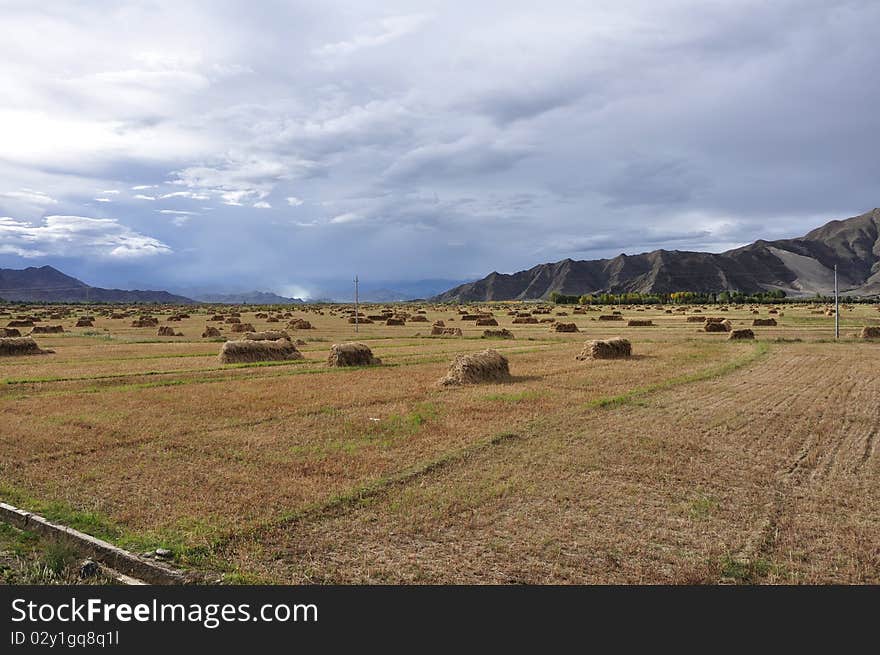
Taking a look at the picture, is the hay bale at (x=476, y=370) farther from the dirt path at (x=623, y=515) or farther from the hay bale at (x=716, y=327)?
the hay bale at (x=716, y=327)

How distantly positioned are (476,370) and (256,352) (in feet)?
41.0

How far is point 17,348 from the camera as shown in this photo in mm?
32344

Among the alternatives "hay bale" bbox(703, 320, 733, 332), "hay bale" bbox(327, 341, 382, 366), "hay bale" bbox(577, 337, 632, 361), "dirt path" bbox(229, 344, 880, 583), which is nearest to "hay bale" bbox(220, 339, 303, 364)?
"hay bale" bbox(327, 341, 382, 366)

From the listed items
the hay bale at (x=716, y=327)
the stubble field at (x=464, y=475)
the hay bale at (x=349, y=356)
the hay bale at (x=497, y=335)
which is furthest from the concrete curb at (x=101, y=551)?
the hay bale at (x=716, y=327)

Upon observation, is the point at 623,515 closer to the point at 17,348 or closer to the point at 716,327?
the point at 17,348

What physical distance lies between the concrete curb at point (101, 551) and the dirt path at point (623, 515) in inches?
32.2

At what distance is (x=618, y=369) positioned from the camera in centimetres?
2512

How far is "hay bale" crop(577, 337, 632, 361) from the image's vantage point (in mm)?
29375

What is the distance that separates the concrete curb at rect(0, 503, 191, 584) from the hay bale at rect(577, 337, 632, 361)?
2392 centimetres

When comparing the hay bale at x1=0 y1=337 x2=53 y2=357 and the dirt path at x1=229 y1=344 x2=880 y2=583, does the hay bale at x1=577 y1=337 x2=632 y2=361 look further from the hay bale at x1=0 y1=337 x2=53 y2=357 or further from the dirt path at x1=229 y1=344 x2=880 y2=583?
the hay bale at x1=0 y1=337 x2=53 y2=357

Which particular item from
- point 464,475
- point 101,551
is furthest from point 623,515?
point 101,551
